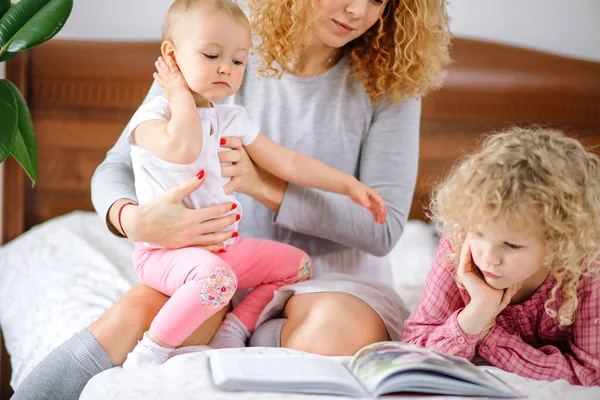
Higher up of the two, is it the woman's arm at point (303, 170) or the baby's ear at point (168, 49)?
the baby's ear at point (168, 49)

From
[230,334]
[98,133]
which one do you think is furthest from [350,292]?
[98,133]

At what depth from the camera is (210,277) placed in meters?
1.23

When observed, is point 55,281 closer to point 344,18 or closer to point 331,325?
point 331,325

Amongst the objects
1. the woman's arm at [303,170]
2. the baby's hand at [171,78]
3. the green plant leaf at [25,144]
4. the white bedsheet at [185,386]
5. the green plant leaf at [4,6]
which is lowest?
the white bedsheet at [185,386]

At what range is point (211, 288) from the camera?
1.22 m

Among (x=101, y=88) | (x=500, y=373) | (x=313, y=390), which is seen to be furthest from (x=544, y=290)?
(x=101, y=88)

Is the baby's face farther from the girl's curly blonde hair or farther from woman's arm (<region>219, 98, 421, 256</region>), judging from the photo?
the girl's curly blonde hair

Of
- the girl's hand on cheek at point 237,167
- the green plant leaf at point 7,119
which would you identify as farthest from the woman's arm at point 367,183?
the green plant leaf at point 7,119

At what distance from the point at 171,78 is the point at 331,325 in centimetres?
52

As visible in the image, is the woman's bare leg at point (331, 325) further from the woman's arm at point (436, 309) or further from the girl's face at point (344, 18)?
the girl's face at point (344, 18)

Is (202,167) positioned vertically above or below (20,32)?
below

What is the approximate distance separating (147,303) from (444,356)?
1.76 feet

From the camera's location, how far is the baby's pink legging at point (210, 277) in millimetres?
1213

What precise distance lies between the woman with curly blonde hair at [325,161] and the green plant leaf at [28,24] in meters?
0.26
